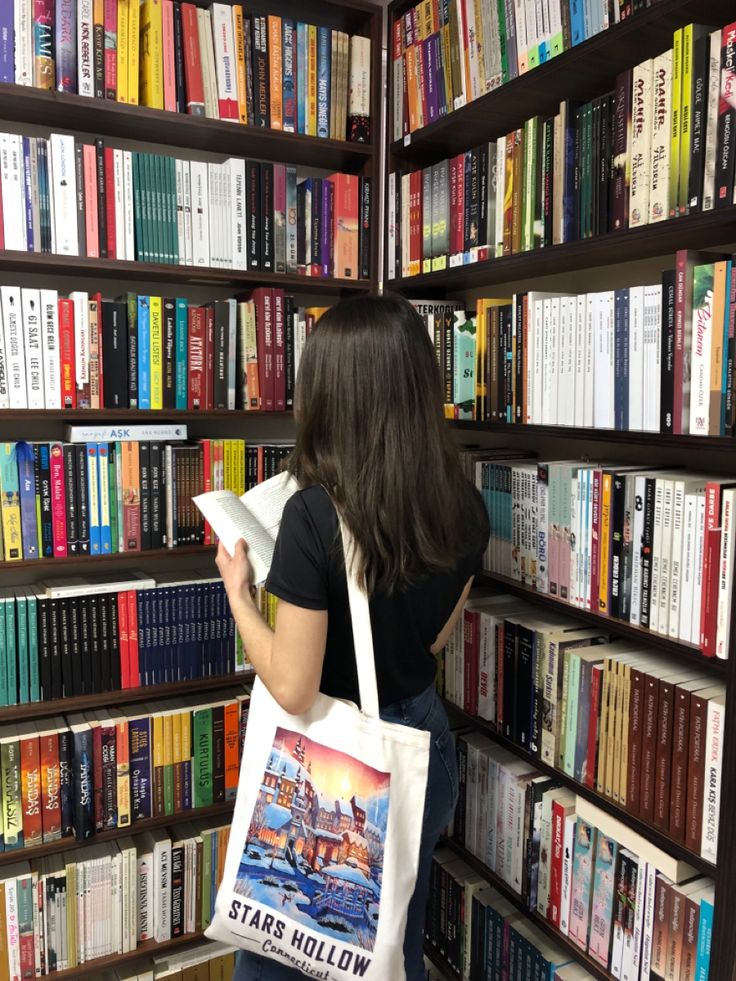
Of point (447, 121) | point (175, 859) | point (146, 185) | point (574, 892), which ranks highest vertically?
point (447, 121)

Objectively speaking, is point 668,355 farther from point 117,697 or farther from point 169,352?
point 117,697

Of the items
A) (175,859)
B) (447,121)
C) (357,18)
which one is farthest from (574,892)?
(357,18)

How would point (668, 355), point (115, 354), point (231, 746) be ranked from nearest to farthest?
point (668, 355) → point (115, 354) → point (231, 746)

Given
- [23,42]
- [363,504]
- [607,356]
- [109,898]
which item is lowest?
[109,898]

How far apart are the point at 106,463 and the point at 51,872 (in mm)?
931

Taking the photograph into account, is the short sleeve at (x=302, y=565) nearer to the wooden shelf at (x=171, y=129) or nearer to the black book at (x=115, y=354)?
the black book at (x=115, y=354)

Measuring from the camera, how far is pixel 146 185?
5.96 feet

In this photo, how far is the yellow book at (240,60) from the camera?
1844mm

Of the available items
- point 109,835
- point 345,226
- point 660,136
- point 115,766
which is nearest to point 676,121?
point 660,136

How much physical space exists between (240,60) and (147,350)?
702mm

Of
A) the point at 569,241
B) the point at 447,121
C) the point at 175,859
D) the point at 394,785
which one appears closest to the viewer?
the point at 394,785

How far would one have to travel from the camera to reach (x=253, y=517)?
1.39 meters

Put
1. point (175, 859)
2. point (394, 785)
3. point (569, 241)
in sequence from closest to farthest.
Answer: point (394, 785) < point (569, 241) < point (175, 859)

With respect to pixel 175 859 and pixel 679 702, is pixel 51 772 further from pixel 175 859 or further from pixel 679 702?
pixel 679 702
